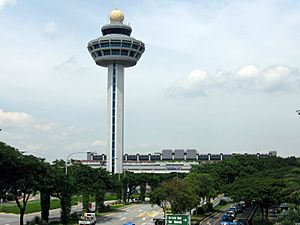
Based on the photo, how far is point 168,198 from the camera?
5841 centimetres

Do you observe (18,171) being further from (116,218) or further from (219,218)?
(219,218)

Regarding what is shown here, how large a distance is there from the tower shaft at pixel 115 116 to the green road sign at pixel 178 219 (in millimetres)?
98246

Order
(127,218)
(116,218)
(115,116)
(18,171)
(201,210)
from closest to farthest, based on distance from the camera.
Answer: (18,171) → (116,218) → (127,218) → (201,210) → (115,116)

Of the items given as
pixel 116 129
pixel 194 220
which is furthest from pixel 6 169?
pixel 116 129

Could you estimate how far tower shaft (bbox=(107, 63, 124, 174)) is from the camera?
13525 centimetres

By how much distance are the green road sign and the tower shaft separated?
9825 cm

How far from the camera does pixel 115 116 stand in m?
135

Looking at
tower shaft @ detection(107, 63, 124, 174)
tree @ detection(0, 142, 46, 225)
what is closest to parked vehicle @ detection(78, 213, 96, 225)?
tree @ detection(0, 142, 46, 225)

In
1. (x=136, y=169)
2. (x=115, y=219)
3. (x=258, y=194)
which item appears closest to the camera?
(x=258, y=194)

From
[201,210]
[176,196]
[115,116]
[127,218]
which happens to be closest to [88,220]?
[176,196]

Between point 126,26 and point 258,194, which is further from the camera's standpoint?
point 126,26

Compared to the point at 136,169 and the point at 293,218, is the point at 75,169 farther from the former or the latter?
the point at 136,169

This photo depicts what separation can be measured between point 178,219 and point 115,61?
337ft

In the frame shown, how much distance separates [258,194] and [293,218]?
2186 centimetres
